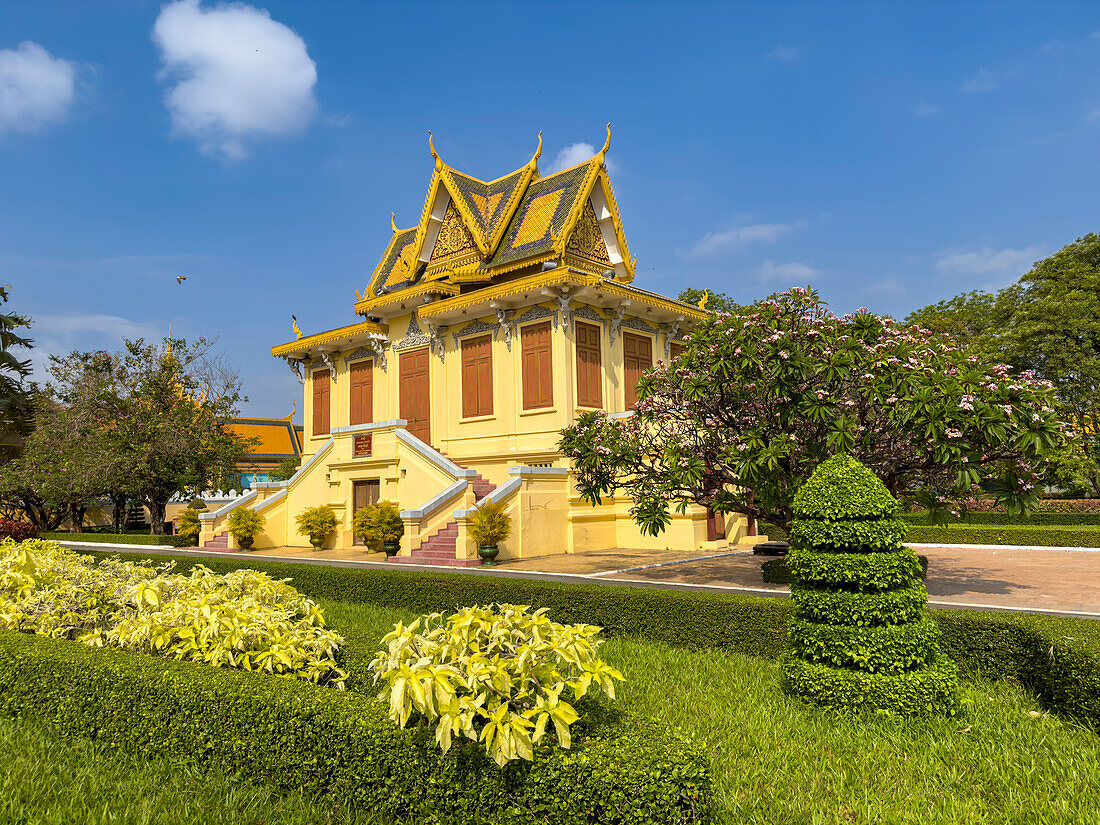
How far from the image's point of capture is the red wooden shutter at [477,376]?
21656 millimetres

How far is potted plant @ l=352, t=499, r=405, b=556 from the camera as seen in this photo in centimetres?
1752

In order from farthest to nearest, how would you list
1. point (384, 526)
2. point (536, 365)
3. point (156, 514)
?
point (156, 514) < point (536, 365) < point (384, 526)

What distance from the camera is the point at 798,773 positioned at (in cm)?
431

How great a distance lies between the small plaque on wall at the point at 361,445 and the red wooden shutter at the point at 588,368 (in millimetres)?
6284

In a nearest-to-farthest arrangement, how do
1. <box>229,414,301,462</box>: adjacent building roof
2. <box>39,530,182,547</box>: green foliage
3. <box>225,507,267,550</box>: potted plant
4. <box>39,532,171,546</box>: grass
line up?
<box>225,507,267,550</box>: potted plant < <box>39,530,182,547</box>: green foliage < <box>39,532,171,546</box>: grass < <box>229,414,301,462</box>: adjacent building roof

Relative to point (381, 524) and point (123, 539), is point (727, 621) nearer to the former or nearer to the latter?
point (381, 524)

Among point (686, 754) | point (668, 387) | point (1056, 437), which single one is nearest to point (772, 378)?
point (668, 387)

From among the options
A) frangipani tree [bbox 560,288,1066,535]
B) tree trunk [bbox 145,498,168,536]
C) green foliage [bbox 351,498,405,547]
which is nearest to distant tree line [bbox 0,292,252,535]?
tree trunk [bbox 145,498,168,536]

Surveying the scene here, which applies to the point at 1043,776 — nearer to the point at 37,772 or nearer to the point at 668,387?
the point at 37,772

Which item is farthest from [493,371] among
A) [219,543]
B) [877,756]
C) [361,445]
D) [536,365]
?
[877,756]

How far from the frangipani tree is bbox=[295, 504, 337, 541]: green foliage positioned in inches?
435

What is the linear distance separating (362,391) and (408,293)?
Answer: 4901 millimetres

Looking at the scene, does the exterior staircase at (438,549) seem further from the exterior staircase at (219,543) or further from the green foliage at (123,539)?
the green foliage at (123,539)

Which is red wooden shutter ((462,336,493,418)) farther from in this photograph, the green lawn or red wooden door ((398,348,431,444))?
the green lawn
